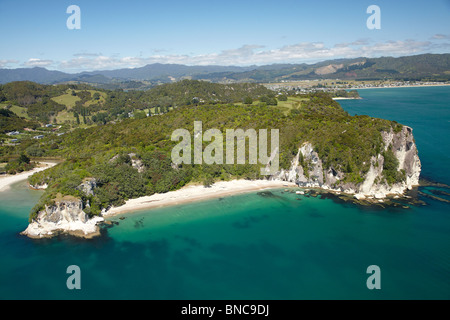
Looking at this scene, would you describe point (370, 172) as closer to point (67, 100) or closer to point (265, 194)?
point (265, 194)

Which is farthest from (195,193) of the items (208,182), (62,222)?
(62,222)

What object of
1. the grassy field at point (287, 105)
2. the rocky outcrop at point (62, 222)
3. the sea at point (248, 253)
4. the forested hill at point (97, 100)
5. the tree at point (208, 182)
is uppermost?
the forested hill at point (97, 100)

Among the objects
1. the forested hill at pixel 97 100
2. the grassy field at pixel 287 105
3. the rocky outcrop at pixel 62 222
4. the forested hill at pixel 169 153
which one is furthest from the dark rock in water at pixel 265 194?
the forested hill at pixel 97 100

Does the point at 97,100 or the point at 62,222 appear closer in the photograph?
the point at 62,222

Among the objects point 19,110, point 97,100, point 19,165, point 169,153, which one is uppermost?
point 97,100

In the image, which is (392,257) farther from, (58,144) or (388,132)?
(58,144)

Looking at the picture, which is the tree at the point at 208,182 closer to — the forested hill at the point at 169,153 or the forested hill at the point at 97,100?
the forested hill at the point at 169,153
